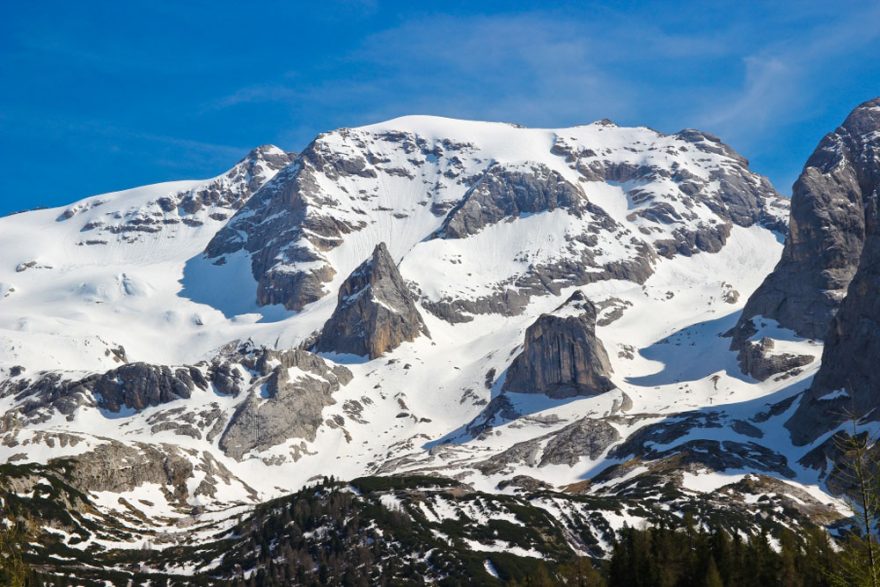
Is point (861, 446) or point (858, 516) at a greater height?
point (861, 446)

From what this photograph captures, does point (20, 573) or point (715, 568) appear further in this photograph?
point (715, 568)

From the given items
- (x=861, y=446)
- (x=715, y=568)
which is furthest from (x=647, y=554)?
(x=861, y=446)

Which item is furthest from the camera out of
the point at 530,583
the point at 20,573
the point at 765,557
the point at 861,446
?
the point at 530,583

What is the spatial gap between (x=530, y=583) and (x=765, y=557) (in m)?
31.4

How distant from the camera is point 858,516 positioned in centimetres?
4981

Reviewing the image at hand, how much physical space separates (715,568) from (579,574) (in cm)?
3521

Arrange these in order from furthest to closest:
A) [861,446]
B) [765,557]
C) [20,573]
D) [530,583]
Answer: [530,583] < [765,557] < [20,573] < [861,446]

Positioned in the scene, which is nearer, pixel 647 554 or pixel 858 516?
pixel 858 516

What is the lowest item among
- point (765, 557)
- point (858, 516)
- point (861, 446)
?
point (765, 557)

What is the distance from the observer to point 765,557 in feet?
467

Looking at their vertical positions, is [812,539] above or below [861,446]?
below

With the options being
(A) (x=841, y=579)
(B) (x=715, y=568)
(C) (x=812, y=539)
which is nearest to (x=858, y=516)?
(A) (x=841, y=579)

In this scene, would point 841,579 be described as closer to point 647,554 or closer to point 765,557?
point 647,554

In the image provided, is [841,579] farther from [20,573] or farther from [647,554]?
[647,554]
